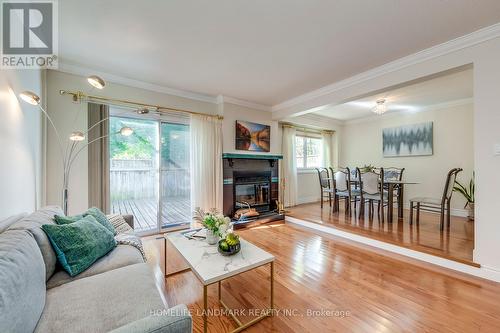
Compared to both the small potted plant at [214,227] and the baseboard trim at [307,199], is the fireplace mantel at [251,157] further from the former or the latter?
the small potted plant at [214,227]

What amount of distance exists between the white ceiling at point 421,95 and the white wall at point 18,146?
12.9ft

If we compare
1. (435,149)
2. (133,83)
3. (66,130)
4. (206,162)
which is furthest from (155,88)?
(435,149)

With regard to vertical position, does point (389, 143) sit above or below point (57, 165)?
above

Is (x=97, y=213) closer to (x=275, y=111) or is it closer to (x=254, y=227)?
(x=254, y=227)

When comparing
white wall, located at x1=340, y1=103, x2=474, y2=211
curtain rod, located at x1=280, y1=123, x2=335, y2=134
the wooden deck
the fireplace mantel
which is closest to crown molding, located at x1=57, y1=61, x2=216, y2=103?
the fireplace mantel

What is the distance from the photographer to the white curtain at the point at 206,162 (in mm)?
3781

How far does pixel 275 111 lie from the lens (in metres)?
4.76

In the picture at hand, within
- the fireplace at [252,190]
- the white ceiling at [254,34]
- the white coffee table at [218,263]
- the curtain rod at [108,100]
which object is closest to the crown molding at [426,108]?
the white ceiling at [254,34]

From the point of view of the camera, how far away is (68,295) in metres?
1.18

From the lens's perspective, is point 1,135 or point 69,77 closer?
point 1,135

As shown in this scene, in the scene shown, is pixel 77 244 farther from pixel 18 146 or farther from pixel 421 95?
pixel 421 95

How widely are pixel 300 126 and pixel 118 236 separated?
4771mm

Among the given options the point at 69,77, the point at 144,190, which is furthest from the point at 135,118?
the point at 144,190

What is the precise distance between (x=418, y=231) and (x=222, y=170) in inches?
132
